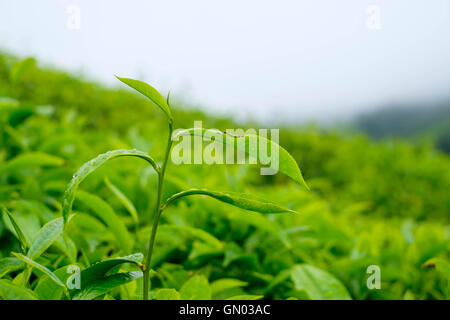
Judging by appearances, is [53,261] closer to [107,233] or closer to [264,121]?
[107,233]

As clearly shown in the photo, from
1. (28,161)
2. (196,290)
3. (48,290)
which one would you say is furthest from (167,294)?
A: (28,161)

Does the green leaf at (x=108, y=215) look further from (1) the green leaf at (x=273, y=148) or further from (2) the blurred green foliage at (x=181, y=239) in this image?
(1) the green leaf at (x=273, y=148)

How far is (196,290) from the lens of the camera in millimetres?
1089

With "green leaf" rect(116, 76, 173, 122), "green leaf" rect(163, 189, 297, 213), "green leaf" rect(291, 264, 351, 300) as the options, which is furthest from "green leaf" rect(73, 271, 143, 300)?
"green leaf" rect(291, 264, 351, 300)

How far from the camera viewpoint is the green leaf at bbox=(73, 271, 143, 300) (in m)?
0.88

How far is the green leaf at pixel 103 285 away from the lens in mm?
882

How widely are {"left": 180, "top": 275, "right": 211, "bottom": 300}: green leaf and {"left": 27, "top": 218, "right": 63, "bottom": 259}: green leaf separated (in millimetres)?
361

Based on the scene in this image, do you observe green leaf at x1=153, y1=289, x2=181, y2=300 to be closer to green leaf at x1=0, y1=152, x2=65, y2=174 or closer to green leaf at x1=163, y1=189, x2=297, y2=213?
green leaf at x1=163, y1=189, x2=297, y2=213

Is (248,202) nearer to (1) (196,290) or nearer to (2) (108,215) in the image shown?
(1) (196,290)

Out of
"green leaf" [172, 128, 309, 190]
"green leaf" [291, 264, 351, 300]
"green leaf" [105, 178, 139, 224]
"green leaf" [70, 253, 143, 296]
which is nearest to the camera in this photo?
"green leaf" [172, 128, 309, 190]

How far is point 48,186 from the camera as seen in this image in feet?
5.15

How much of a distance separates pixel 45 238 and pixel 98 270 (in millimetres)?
174

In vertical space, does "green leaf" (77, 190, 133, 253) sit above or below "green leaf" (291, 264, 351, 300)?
above

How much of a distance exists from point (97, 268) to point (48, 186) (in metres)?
0.80
